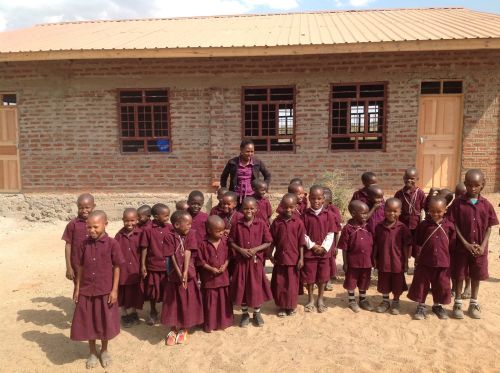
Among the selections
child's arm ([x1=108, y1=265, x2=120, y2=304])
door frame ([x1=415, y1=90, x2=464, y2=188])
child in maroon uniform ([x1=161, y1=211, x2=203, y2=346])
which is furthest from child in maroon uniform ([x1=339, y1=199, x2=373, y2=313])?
door frame ([x1=415, y1=90, x2=464, y2=188])

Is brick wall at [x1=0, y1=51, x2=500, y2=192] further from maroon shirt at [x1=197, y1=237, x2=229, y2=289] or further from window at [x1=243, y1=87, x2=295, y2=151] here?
maroon shirt at [x1=197, y1=237, x2=229, y2=289]

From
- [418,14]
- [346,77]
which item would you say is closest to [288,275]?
[346,77]

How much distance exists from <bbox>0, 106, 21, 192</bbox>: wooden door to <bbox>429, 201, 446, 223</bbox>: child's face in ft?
27.0

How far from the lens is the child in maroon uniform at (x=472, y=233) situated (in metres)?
3.83

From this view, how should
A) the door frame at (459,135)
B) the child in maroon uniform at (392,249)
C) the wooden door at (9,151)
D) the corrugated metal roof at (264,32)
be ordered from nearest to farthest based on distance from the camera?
1. the child in maroon uniform at (392,249)
2. the corrugated metal roof at (264,32)
3. the door frame at (459,135)
4. the wooden door at (9,151)

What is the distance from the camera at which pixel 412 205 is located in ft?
14.8

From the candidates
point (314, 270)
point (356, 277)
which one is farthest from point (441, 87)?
point (314, 270)

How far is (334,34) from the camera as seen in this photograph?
26.8 feet

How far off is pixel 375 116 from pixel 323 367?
238 inches

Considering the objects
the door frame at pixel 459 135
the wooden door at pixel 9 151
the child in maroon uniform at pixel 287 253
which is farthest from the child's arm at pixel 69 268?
the door frame at pixel 459 135

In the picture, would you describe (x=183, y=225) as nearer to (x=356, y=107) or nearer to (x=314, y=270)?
(x=314, y=270)

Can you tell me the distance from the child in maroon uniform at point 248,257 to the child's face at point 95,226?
3.91 feet

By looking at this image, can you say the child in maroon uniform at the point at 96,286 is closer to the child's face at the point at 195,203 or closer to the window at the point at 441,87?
the child's face at the point at 195,203

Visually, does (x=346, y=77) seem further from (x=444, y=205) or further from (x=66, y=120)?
(x=66, y=120)
